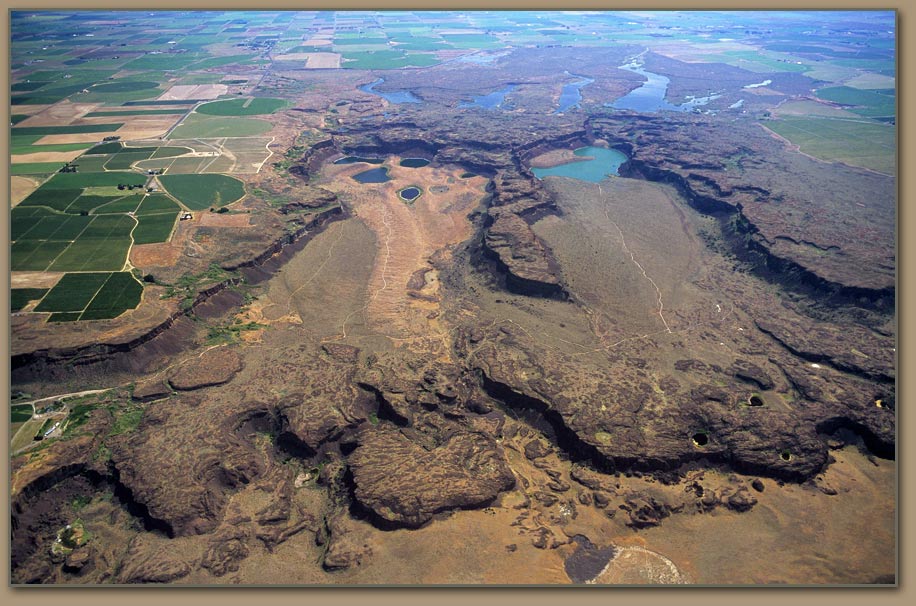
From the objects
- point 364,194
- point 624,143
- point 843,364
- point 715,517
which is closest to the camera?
point 715,517

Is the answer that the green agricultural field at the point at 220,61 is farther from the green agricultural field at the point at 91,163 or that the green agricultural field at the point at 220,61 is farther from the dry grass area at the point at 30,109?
the green agricultural field at the point at 91,163

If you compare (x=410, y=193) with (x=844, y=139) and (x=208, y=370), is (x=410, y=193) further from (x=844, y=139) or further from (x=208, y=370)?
(x=844, y=139)

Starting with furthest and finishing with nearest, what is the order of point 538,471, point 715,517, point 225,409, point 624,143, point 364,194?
point 624,143 → point 364,194 → point 225,409 → point 538,471 → point 715,517

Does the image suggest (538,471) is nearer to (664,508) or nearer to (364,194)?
(664,508)

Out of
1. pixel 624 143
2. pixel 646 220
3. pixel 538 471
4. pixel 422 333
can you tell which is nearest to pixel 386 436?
pixel 538 471

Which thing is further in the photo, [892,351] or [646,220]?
[646,220]

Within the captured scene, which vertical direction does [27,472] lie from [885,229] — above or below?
below

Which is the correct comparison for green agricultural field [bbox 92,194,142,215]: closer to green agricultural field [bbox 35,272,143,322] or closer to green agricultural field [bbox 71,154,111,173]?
green agricultural field [bbox 71,154,111,173]

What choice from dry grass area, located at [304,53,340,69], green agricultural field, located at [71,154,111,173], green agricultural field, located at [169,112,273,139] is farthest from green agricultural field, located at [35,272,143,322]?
dry grass area, located at [304,53,340,69]
